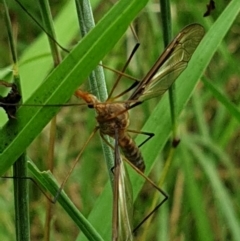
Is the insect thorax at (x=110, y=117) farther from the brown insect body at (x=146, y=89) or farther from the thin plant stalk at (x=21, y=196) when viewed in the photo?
Answer: the thin plant stalk at (x=21, y=196)

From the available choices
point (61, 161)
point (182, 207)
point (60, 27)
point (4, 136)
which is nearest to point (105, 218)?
point (4, 136)

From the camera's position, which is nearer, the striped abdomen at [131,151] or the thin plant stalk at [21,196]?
the thin plant stalk at [21,196]

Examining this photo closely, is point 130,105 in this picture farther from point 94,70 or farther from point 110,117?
point 94,70

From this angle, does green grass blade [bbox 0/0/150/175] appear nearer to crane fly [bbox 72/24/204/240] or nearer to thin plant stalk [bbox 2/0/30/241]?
thin plant stalk [bbox 2/0/30/241]

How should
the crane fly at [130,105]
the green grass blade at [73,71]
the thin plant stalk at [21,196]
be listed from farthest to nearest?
1. the crane fly at [130,105]
2. the thin plant stalk at [21,196]
3. the green grass blade at [73,71]

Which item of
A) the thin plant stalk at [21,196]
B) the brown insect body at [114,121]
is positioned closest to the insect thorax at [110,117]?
the brown insect body at [114,121]

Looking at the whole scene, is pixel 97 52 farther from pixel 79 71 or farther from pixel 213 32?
pixel 213 32
